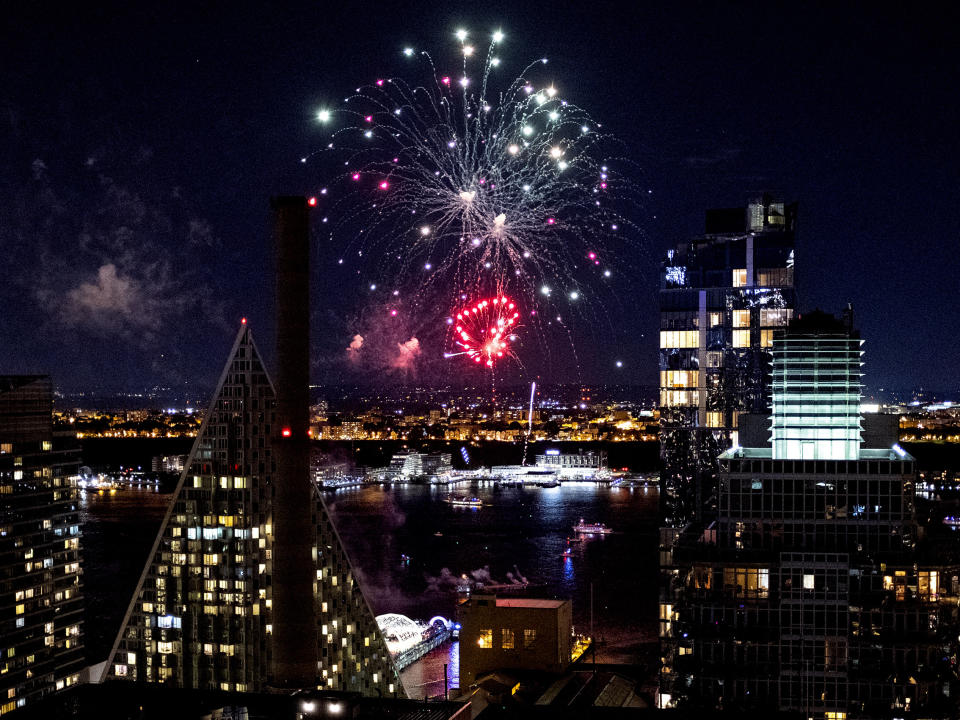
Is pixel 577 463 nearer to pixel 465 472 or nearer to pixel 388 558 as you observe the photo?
pixel 465 472

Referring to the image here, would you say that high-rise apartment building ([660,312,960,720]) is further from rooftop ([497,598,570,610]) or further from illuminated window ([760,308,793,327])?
illuminated window ([760,308,793,327])

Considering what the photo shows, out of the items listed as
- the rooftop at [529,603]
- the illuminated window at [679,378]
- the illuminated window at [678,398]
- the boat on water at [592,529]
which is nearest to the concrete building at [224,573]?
the rooftop at [529,603]

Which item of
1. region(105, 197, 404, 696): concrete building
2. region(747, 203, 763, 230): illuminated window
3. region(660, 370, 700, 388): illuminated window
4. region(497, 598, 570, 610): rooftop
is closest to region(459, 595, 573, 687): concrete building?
region(497, 598, 570, 610): rooftop

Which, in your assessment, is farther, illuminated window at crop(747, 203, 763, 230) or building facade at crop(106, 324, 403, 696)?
illuminated window at crop(747, 203, 763, 230)

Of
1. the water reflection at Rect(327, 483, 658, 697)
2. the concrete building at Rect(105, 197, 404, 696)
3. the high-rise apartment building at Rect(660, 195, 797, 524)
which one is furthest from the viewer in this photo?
the water reflection at Rect(327, 483, 658, 697)

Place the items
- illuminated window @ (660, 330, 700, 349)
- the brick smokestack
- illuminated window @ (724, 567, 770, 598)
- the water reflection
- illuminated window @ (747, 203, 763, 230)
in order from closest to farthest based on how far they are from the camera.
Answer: the brick smokestack → illuminated window @ (724, 567, 770, 598) → illuminated window @ (747, 203, 763, 230) → illuminated window @ (660, 330, 700, 349) → the water reflection

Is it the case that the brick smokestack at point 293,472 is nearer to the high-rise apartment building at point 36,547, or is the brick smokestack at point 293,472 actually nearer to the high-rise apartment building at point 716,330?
the high-rise apartment building at point 716,330

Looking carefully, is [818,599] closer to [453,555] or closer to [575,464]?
[453,555]
